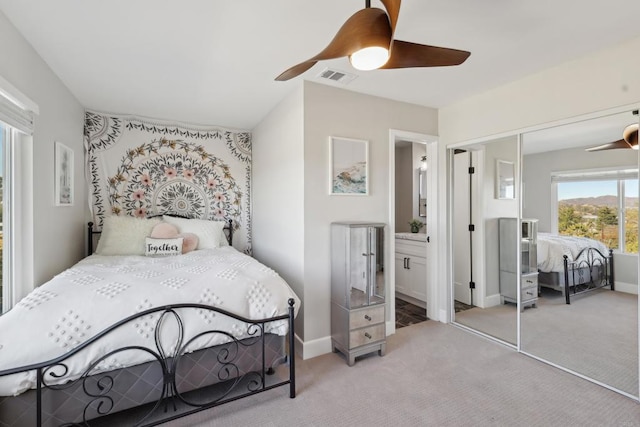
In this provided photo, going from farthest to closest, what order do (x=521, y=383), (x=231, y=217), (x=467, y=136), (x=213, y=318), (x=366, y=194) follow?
(x=231, y=217) → (x=467, y=136) → (x=366, y=194) → (x=521, y=383) → (x=213, y=318)

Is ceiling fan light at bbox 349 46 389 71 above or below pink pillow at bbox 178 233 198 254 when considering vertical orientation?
above

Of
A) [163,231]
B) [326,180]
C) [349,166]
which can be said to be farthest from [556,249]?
[163,231]

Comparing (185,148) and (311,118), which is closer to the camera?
(311,118)

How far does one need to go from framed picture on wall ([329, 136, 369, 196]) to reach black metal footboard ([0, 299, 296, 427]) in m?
1.28

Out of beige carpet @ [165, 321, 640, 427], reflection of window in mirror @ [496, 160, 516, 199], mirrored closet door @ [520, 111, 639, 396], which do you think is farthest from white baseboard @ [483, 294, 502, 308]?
reflection of window in mirror @ [496, 160, 516, 199]

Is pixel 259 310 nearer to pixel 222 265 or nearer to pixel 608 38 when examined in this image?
pixel 222 265

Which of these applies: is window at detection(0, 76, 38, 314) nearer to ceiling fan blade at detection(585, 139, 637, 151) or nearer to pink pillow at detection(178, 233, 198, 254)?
pink pillow at detection(178, 233, 198, 254)

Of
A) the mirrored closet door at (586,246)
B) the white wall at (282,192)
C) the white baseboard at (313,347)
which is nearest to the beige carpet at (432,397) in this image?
the white baseboard at (313,347)

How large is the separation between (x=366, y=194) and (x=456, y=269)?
1489 millimetres

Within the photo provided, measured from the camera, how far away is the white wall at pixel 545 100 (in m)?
2.09

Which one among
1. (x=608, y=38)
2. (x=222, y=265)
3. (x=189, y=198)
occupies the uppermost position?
(x=608, y=38)

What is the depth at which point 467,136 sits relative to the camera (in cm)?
316

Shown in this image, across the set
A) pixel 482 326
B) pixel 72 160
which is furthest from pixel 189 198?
pixel 482 326

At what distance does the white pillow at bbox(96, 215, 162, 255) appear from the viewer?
3086 millimetres
